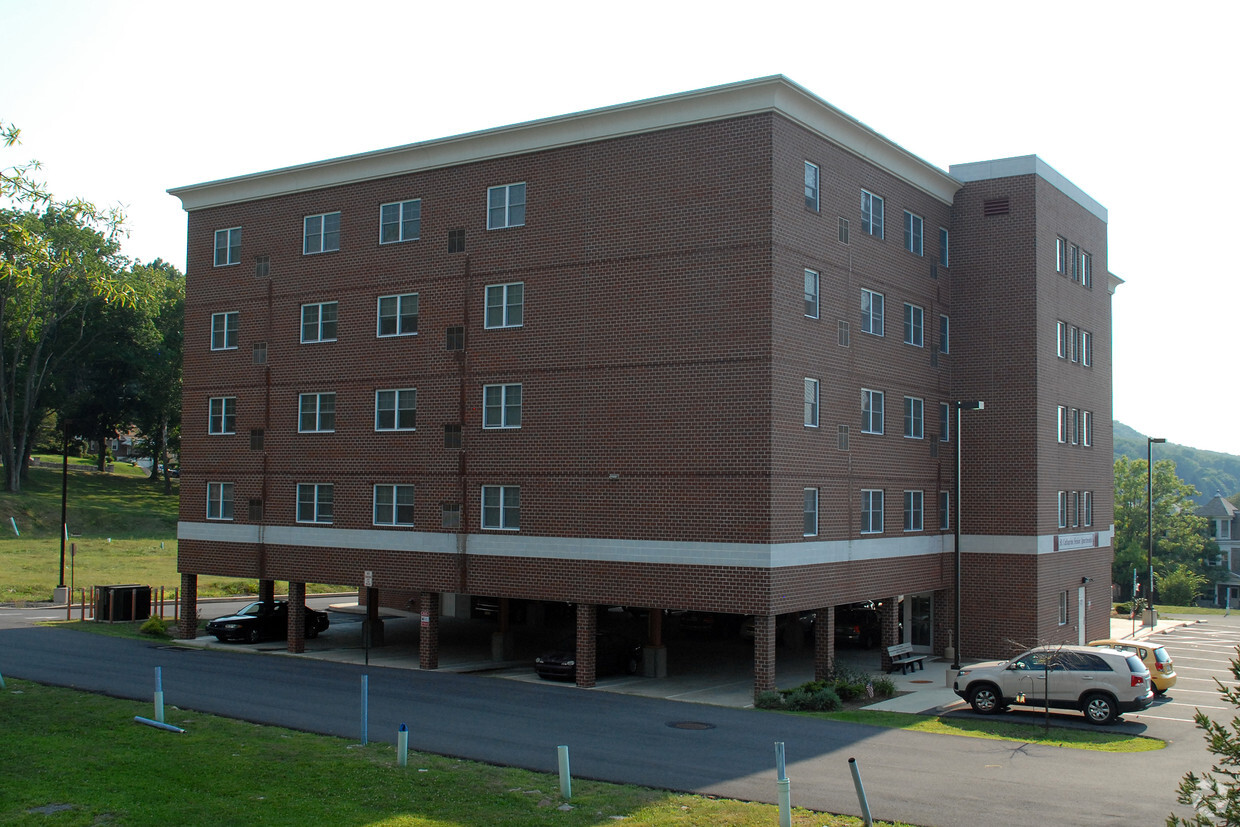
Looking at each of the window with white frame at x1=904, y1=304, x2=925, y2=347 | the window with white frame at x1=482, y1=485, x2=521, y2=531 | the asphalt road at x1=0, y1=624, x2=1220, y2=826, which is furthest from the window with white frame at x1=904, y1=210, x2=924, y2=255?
the asphalt road at x1=0, y1=624, x2=1220, y2=826

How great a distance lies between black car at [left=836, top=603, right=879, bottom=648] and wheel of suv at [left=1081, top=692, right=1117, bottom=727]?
14.9 m

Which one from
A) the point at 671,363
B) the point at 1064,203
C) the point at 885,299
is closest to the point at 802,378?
the point at 671,363

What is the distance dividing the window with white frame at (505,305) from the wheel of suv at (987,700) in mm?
16123

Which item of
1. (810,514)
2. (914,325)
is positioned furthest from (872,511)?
(914,325)

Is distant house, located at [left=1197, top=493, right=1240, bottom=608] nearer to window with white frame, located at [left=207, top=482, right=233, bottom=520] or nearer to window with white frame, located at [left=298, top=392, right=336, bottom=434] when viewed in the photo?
window with white frame, located at [left=298, top=392, right=336, bottom=434]

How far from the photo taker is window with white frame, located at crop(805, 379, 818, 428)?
96.9 ft

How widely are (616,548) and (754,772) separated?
36.8ft

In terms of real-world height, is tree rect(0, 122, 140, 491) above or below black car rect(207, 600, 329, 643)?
above

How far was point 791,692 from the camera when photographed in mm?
27188

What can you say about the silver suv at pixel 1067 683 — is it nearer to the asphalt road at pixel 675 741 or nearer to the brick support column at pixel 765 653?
the asphalt road at pixel 675 741

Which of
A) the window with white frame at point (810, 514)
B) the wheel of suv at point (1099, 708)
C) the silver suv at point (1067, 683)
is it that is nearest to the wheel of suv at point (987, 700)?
the silver suv at point (1067, 683)

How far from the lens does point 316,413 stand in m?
36.4

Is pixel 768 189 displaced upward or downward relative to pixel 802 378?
upward

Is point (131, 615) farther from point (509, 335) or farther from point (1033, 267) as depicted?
point (1033, 267)
